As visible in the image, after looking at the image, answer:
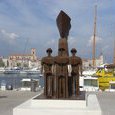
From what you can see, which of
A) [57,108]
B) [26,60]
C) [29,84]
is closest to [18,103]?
[57,108]

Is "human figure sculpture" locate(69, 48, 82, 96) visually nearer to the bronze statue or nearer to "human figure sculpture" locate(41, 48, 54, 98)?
the bronze statue

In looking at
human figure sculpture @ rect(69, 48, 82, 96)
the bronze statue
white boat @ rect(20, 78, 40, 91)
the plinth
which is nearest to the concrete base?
the plinth

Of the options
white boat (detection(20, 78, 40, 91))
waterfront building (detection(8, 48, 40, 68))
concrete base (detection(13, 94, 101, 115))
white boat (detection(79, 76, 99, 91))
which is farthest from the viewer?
waterfront building (detection(8, 48, 40, 68))

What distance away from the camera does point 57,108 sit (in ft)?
36.2

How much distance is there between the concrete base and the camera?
1072cm

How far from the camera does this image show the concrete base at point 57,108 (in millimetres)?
10722

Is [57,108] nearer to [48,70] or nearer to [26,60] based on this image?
[48,70]

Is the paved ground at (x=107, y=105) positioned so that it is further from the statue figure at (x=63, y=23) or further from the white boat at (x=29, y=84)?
the white boat at (x=29, y=84)

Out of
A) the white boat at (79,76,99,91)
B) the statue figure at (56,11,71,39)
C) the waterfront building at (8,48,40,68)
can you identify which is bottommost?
the white boat at (79,76,99,91)

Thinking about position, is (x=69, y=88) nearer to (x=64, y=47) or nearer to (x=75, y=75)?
(x=75, y=75)

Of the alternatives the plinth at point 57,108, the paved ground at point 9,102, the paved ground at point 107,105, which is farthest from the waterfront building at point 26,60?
the plinth at point 57,108

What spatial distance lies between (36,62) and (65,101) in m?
169

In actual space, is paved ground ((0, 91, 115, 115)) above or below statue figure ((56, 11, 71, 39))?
below

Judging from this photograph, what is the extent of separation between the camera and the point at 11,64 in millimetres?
192125
